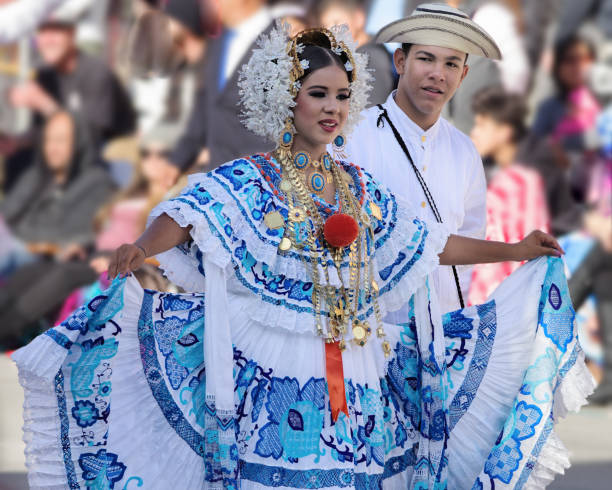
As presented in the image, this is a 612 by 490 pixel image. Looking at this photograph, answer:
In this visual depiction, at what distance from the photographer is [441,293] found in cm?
420

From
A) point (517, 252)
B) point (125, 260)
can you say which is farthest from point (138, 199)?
point (125, 260)

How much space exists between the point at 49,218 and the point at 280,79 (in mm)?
4976

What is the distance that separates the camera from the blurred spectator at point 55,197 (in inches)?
313

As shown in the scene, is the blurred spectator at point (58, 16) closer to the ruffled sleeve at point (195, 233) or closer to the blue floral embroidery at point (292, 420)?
the ruffled sleeve at point (195, 233)

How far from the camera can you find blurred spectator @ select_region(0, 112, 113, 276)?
7953 millimetres

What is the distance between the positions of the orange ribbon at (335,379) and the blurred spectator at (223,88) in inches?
133

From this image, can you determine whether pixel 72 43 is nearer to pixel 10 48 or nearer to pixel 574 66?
pixel 10 48

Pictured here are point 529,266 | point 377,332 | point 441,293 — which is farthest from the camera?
point 441,293

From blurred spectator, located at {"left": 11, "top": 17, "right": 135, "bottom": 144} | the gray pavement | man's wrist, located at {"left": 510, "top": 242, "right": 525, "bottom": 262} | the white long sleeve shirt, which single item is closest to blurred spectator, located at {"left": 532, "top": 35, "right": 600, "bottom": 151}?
the gray pavement

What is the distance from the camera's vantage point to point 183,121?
753 centimetres

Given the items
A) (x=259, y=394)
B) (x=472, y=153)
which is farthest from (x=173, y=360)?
(x=472, y=153)

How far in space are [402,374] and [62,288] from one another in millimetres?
4616

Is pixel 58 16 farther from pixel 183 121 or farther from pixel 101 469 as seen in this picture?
pixel 101 469

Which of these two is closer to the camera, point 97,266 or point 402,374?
point 402,374
